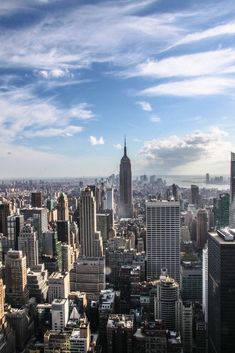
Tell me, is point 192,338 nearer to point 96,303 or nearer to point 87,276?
point 96,303

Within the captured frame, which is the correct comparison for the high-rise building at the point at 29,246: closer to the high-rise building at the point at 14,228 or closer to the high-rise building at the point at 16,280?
the high-rise building at the point at 14,228

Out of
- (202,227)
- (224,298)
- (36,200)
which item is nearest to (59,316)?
(224,298)

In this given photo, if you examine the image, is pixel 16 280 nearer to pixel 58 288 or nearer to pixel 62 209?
pixel 58 288

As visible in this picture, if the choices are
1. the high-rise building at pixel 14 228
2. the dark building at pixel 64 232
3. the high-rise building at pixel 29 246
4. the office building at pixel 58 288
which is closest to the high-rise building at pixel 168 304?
the office building at pixel 58 288

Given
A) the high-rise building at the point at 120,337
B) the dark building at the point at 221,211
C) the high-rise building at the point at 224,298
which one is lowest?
the high-rise building at the point at 120,337

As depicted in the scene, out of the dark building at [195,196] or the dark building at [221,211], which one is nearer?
the dark building at [221,211]

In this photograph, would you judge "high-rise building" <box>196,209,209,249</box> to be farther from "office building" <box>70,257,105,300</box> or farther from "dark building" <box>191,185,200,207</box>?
"office building" <box>70,257,105,300</box>
